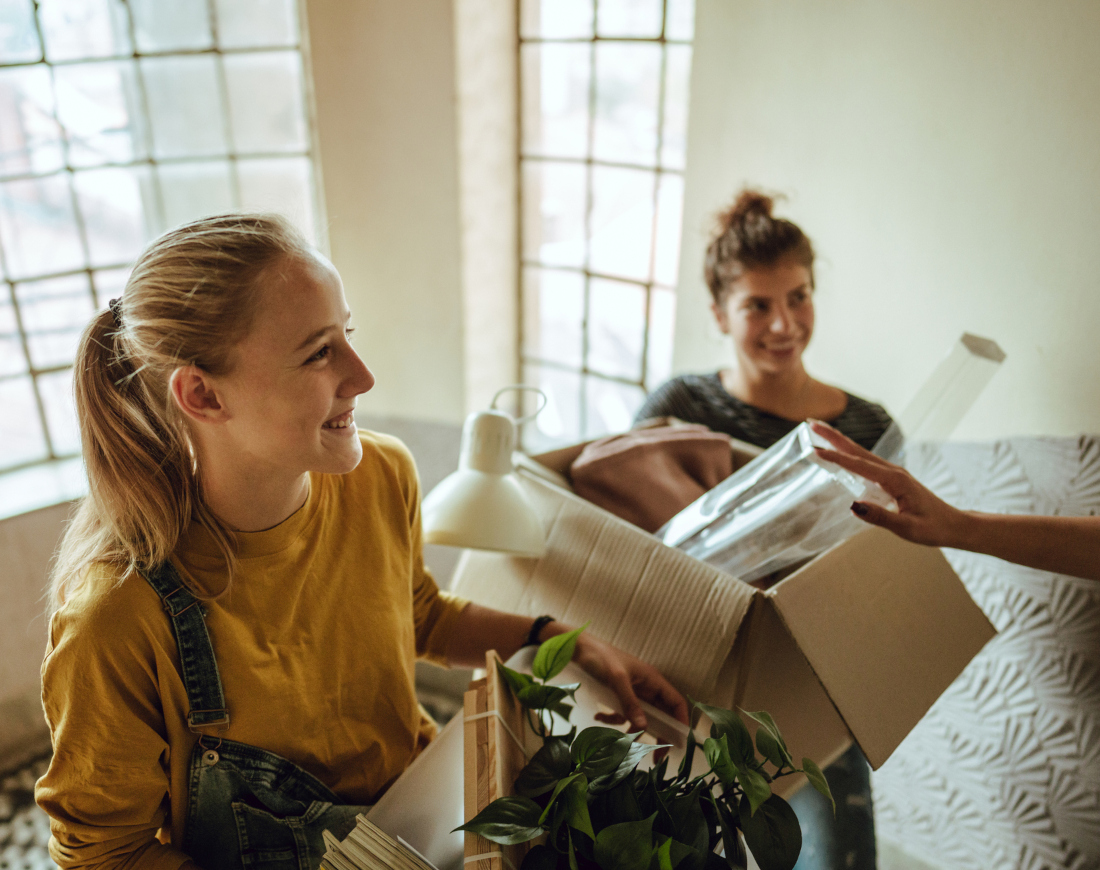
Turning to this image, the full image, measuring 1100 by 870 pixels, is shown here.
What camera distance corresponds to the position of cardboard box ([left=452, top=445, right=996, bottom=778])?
1.07 m

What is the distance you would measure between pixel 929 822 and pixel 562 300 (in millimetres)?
2021

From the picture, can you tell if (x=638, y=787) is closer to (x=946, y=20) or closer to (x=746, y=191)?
(x=746, y=191)

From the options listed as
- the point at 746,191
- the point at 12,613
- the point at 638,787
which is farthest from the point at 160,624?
the point at 12,613

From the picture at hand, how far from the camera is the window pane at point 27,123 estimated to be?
234 cm

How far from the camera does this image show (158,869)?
3.32 ft

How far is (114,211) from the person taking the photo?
8.54 ft

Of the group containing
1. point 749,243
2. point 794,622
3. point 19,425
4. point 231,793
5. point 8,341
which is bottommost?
point 19,425

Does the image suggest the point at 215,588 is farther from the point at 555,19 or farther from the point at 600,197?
the point at 555,19

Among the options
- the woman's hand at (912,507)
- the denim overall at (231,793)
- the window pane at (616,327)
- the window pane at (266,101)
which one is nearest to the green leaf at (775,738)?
the woman's hand at (912,507)

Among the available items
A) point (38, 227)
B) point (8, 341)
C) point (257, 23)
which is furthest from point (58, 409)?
point (257, 23)

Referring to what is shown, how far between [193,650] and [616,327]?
7.12 ft

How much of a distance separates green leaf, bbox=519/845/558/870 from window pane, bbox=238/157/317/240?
2385 millimetres

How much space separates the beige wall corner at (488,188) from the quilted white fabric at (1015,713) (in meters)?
1.63

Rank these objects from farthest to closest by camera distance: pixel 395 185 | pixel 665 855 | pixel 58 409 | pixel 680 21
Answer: pixel 395 185, pixel 58 409, pixel 680 21, pixel 665 855
